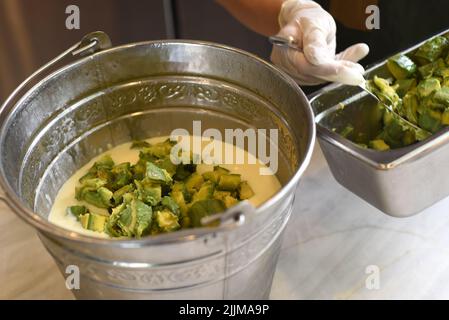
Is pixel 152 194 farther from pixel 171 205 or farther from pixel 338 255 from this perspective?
pixel 338 255

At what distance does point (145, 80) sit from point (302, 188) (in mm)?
297

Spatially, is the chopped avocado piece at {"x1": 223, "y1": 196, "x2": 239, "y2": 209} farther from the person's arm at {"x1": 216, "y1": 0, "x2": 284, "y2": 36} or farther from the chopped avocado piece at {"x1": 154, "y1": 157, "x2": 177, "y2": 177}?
the person's arm at {"x1": 216, "y1": 0, "x2": 284, "y2": 36}

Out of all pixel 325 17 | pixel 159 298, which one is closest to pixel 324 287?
pixel 159 298

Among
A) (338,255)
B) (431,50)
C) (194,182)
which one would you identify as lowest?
(338,255)

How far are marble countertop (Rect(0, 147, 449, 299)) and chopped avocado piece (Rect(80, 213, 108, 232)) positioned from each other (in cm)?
9

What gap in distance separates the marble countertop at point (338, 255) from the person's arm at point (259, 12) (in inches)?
11.7

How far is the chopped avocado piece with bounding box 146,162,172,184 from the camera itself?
2.52ft

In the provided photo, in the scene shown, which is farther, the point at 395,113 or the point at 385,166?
the point at 395,113

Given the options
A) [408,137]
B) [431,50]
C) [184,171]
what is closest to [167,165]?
[184,171]

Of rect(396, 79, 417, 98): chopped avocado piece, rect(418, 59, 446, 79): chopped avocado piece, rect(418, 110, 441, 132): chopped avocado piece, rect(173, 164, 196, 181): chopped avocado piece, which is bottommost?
rect(173, 164, 196, 181): chopped avocado piece

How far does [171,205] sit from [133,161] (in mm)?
183

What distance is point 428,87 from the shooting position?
2.78 feet

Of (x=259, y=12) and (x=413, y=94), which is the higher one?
(x=259, y=12)

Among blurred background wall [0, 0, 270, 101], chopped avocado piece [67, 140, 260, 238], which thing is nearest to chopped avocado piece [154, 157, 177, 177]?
chopped avocado piece [67, 140, 260, 238]
